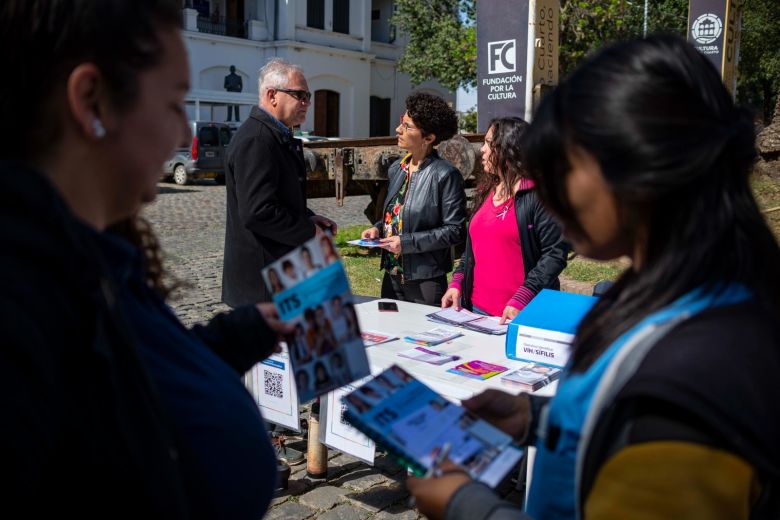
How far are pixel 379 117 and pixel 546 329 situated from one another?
3161 cm

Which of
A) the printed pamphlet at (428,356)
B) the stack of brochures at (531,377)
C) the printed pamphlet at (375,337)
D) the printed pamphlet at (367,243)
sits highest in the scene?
the printed pamphlet at (367,243)

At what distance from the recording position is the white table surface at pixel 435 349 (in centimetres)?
261

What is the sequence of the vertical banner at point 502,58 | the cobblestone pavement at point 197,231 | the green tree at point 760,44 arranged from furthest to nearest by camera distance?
the green tree at point 760,44
the vertical banner at point 502,58
the cobblestone pavement at point 197,231

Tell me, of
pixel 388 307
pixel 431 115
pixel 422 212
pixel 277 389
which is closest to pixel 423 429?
pixel 277 389

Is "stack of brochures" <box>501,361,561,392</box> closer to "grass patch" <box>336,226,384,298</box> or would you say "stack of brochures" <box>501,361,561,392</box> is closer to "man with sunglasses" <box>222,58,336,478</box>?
"man with sunglasses" <box>222,58,336,478</box>

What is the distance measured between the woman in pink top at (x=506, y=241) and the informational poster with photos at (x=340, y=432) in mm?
880

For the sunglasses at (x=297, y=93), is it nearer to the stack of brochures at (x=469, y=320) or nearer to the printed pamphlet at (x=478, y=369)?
the stack of brochures at (x=469, y=320)

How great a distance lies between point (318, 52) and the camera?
3017cm

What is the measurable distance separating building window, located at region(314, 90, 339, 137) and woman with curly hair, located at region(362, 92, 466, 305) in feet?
89.2

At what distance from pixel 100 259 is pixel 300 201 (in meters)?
3.00

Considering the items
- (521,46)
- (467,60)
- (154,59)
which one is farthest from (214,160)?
(154,59)

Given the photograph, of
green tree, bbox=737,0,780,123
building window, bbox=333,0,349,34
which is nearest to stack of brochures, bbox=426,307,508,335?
green tree, bbox=737,0,780,123

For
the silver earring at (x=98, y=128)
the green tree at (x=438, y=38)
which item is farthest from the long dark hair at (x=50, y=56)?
the green tree at (x=438, y=38)

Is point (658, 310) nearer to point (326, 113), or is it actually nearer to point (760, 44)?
point (760, 44)
